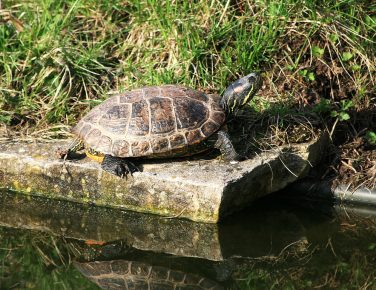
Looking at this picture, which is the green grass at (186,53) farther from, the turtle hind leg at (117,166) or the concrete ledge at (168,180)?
the turtle hind leg at (117,166)

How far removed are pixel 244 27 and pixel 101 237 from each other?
2.89 m

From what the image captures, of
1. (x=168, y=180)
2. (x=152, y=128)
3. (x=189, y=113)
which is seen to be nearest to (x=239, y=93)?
(x=189, y=113)

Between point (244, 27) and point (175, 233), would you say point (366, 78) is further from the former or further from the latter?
point (175, 233)

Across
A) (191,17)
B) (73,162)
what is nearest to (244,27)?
(191,17)

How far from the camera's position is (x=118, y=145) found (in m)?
5.51

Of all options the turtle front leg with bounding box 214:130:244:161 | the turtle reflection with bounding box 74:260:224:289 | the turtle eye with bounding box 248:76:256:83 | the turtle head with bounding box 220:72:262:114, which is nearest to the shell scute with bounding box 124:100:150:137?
the turtle front leg with bounding box 214:130:244:161

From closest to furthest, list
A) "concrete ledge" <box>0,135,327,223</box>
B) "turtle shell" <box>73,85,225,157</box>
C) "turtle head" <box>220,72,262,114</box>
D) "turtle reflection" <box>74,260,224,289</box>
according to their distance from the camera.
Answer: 1. "turtle reflection" <box>74,260,224,289</box>
2. "concrete ledge" <box>0,135,327,223</box>
3. "turtle shell" <box>73,85,225,157</box>
4. "turtle head" <box>220,72,262,114</box>

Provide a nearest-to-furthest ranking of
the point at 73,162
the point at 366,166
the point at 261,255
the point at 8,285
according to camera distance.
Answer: the point at 8,285 → the point at 261,255 → the point at 73,162 → the point at 366,166

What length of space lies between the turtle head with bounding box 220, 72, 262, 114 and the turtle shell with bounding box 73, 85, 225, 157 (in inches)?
6.7

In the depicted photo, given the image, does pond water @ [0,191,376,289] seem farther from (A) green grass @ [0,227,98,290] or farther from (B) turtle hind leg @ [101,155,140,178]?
(B) turtle hind leg @ [101,155,140,178]

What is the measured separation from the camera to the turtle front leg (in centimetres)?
556

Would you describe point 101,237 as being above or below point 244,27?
below

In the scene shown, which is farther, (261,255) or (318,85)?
(318,85)

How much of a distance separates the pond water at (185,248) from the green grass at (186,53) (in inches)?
52.3
